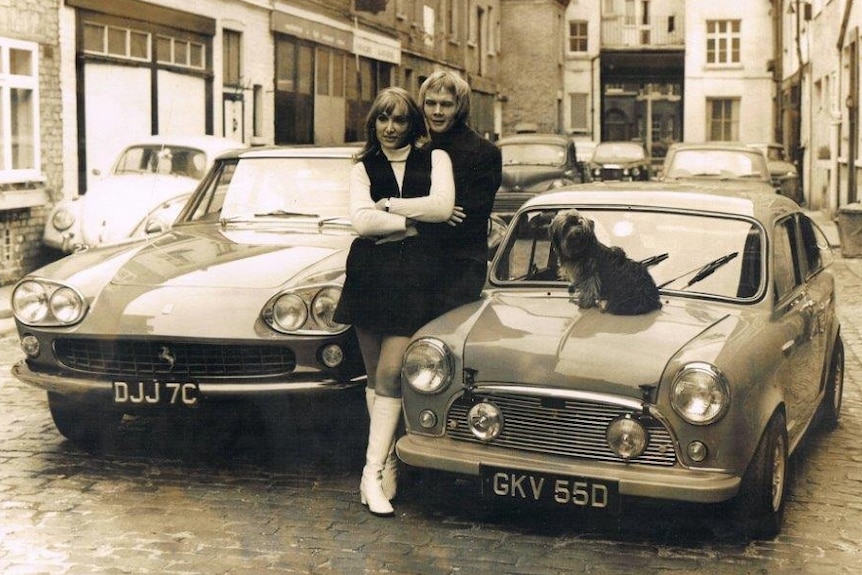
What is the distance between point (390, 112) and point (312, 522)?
1.70 meters

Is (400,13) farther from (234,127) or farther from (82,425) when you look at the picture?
(82,425)

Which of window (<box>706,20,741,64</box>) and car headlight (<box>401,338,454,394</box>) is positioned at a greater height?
window (<box>706,20,741,64</box>)

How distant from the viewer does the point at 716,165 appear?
16.1 metres

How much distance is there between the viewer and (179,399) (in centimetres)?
563

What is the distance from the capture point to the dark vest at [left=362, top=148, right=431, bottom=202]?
207 inches

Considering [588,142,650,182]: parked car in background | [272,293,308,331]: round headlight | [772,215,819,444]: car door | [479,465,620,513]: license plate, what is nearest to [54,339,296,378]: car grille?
[272,293,308,331]: round headlight

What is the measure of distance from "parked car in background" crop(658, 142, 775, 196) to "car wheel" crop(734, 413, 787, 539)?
10.8 meters

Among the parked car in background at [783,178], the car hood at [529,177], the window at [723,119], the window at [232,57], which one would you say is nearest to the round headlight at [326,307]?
the parked car in background at [783,178]

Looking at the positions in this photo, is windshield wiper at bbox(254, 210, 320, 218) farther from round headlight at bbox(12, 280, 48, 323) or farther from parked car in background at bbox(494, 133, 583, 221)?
parked car in background at bbox(494, 133, 583, 221)

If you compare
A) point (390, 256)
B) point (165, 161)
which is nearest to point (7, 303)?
point (165, 161)

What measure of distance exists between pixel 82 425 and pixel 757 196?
3552 millimetres

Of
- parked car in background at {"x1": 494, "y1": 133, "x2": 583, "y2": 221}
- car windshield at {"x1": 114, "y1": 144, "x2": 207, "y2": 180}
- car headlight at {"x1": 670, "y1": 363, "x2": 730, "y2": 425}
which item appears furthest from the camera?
parked car in background at {"x1": 494, "y1": 133, "x2": 583, "y2": 221}

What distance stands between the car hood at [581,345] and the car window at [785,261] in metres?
0.45

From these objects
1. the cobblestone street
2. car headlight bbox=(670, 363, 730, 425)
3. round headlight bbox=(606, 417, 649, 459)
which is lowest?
the cobblestone street
